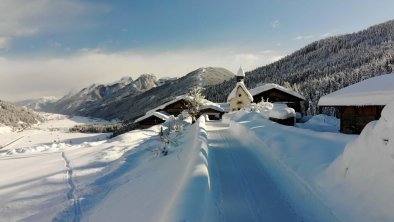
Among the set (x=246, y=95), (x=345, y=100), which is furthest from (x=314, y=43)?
(x=345, y=100)

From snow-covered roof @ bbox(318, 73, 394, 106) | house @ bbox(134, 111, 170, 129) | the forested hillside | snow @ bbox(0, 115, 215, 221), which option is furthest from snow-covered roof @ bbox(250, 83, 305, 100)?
the forested hillside

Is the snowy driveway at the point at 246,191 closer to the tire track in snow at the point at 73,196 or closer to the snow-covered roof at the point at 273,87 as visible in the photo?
the tire track in snow at the point at 73,196

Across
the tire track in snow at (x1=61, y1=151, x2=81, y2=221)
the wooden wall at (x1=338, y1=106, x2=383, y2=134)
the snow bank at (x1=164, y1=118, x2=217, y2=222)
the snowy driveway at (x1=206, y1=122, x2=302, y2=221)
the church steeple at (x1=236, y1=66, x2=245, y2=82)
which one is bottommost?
the tire track in snow at (x1=61, y1=151, x2=81, y2=221)

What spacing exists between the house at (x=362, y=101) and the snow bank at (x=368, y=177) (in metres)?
9.05

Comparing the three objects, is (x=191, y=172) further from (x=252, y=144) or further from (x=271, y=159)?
(x=252, y=144)

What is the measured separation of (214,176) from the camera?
39.9 feet

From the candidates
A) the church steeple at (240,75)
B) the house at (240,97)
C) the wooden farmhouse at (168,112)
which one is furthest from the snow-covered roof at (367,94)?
the church steeple at (240,75)

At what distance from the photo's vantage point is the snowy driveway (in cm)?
884

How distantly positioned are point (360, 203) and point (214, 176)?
17.3 ft

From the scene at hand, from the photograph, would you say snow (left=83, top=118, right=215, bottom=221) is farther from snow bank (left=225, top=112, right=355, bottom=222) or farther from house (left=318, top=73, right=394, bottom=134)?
house (left=318, top=73, right=394, bottom=134)

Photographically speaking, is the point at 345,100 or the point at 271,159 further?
the point at 345,100

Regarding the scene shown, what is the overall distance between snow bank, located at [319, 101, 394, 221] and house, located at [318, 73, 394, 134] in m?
9.05

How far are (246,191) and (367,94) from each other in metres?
10.4

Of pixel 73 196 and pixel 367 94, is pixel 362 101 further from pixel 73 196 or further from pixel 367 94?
pixel 73 196
